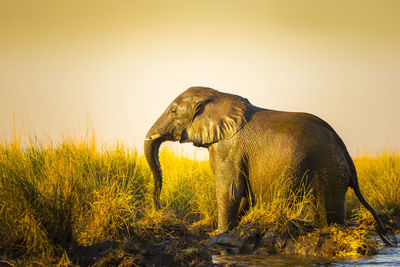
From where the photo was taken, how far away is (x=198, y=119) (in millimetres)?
7809

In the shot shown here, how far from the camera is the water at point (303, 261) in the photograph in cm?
617

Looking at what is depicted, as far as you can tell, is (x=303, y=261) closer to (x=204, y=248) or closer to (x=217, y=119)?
(x=204, y=248)

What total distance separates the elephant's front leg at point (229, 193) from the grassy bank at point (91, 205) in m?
0.25

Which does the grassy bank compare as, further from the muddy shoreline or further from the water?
the water

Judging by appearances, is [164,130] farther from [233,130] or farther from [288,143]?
[288,143]

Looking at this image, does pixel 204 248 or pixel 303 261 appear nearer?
pixel 204 248

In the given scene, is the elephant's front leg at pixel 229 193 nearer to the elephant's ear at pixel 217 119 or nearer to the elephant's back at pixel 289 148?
the elephant's back at pixel 289 148

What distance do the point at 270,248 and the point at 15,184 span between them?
135 inches

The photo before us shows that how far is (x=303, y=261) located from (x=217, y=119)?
2452 mm

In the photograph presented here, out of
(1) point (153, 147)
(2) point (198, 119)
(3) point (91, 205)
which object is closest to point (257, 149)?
(2) point (198, 119)

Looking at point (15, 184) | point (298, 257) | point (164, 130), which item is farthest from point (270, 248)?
point (15, 184)

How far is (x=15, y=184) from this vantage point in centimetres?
578

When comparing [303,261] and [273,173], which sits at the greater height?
[273,173]

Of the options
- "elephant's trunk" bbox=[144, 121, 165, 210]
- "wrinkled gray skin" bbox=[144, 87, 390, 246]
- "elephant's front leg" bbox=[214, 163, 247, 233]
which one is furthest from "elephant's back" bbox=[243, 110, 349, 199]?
"elephant's trunk" bbox=[144, 121, 165, 210]
